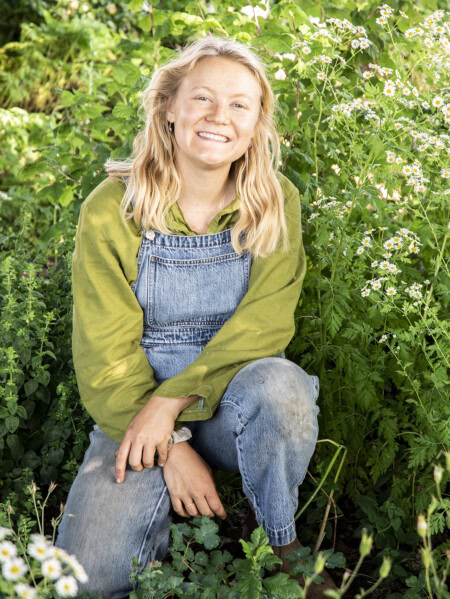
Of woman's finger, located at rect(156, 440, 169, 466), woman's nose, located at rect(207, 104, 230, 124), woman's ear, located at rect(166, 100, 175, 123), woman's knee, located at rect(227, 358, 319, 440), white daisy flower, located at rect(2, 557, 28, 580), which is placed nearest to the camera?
white daisy flower, located at rect(2, 557, 28, 580)

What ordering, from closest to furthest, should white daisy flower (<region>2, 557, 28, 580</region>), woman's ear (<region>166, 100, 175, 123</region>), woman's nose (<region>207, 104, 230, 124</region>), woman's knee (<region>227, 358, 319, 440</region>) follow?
white daisy flower (<region>2, 557, 28, 580</region>), woman's knee (<region>227, 358, 319, 440</region>), woman's nose (<region>207, 104, 230, 124</region>), woman's ear (<region>166, 100, 175, 123</region>)

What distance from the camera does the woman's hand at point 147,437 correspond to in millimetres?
2010

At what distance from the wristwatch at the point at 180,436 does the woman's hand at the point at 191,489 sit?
2.1 inches

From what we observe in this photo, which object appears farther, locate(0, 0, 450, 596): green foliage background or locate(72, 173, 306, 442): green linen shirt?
locate(0, 0, 450, 596): green foliage background

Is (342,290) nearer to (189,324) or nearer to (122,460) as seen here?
(189,324)

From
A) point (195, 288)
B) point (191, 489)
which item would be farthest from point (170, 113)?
point (191, 489)

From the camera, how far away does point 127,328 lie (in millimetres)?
2191

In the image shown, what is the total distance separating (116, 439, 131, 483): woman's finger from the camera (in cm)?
201

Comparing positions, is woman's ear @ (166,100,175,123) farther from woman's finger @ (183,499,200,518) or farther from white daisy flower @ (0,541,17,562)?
white daisy flower @ (0,541,17,562)


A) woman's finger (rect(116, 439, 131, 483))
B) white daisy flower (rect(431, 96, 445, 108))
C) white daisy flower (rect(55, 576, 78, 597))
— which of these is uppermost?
white daisy flower (rect(431, 96, 445, 108))

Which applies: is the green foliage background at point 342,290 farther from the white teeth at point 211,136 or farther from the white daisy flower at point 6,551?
the white daisy flower at point 6,551

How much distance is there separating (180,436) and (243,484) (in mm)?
215

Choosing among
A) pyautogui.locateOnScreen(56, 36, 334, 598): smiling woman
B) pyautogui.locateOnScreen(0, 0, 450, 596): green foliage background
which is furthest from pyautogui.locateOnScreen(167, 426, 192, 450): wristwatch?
pyautogui.locateOnScreen(0, 0, 450, 596): green foliage background

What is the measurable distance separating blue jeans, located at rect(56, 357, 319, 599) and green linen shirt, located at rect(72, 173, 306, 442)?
0.33 ft
